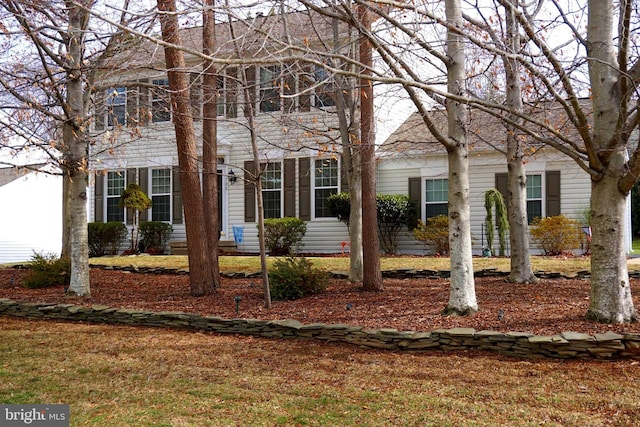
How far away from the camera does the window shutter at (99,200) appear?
19672mm

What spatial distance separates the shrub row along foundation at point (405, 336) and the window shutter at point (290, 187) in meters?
9.21

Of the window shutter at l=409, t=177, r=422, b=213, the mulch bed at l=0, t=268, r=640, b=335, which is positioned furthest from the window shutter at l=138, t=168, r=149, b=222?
the window shutter at l=409, t=177, r=422, b=213

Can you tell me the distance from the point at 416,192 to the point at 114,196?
977 centimetres

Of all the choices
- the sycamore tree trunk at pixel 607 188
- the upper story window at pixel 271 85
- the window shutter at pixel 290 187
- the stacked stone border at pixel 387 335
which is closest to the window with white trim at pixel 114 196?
the window shutter at pixel 290 187

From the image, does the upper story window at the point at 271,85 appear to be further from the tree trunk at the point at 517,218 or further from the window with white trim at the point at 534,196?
the window with white trim at the point at 534,196

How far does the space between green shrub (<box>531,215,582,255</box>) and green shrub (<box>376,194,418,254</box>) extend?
3.18 metres

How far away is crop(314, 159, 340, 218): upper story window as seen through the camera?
1717 centimetres

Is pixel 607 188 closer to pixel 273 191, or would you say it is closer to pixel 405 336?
pixel 405 336

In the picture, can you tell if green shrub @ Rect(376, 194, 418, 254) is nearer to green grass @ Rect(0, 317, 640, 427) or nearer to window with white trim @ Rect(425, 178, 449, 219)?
window with white trim @ Rect(425, 178, 449, 219)

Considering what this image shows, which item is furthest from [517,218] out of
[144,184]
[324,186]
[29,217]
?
[29,217]

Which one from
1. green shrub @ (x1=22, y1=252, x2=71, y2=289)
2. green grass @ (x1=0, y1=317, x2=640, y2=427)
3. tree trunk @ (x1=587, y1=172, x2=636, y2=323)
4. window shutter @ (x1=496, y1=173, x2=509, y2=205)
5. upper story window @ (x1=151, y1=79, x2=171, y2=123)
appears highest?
upper story window @ (x1=151, y1=79, x2=171, y2=123)

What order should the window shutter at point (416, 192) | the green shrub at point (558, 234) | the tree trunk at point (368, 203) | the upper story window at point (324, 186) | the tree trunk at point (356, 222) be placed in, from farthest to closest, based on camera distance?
1. the upper story window at point (324, 186)
2. the window shutter at point (416, 192)
3. the green shrub at point (558, 234)
4. the tree trunk at point (356, 222)
5. the tree trunk at point (368, 203)

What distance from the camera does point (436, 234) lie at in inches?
609

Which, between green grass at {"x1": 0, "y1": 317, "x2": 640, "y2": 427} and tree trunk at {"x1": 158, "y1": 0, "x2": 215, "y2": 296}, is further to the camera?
tree trunk at {"x1": 158, "y1": 0, "x2": 215, "y2": 296}
